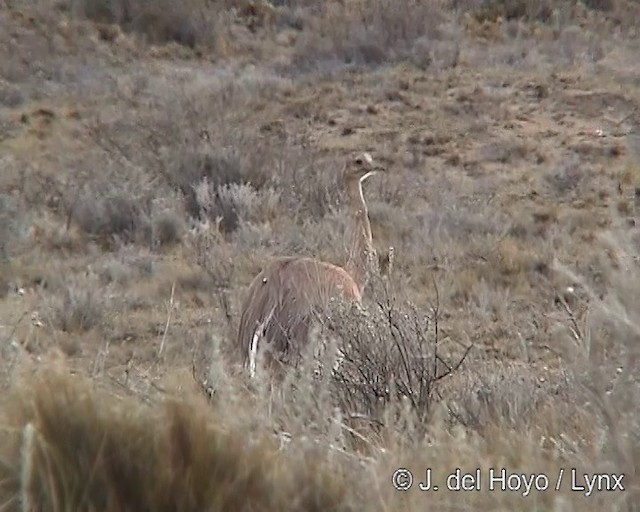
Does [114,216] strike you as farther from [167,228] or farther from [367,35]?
[367,35]

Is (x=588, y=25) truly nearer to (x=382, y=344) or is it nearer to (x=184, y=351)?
(x=184, y=351)

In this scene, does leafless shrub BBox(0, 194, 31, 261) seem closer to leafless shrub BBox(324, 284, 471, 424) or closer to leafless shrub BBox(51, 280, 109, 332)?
leafless shrub BBox(51, 280, 109, 332)

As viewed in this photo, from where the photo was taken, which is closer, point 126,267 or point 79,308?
point 79,308

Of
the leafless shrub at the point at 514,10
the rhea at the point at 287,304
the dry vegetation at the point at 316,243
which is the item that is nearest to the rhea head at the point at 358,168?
the dry vegetation at the point at 316,243

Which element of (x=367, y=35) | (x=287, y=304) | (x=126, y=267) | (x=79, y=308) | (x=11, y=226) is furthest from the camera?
(x=367, y=35)

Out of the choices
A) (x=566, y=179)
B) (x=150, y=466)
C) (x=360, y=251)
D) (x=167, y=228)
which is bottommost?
(x=566, y=179)

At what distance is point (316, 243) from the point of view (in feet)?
28.6

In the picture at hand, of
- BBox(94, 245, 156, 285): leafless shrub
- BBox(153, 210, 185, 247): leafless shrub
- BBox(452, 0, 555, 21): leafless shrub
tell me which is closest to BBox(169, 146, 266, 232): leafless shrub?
BBox(153, 210, 185, 247): leafless shrub

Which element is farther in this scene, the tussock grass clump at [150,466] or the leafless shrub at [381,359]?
the leafless shrub at [381,359]

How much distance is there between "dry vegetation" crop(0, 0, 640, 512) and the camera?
2.62m

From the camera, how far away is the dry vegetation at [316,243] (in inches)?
103

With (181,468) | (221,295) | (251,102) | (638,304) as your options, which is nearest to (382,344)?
(638,304)

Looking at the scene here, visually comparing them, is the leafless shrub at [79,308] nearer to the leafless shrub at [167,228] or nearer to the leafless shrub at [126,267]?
the leafless shrub at [126,267]

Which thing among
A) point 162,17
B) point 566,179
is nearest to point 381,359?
point 566,179
